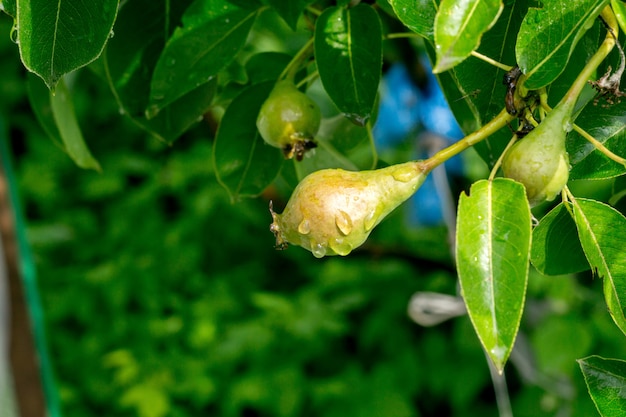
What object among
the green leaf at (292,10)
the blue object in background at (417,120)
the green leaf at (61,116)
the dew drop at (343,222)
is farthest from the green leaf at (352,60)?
the blue object in background at (417,120)

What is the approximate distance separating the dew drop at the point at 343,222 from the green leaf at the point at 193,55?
19 cm

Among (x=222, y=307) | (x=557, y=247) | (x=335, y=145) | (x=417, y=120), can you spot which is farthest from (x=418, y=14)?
(x=222, y=307)

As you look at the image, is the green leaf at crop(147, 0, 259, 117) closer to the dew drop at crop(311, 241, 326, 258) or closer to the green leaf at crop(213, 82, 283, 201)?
the green leaf at crop(213, 82, 283, 201)

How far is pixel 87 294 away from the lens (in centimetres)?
202

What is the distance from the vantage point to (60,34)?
0.40 metres

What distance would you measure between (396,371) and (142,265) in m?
0.66

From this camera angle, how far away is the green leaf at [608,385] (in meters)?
0.41

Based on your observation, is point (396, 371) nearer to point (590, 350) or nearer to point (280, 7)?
point (590, 350)

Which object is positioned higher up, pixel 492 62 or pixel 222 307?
pixel 492 62

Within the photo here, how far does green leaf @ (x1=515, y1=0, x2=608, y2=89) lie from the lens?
369mm

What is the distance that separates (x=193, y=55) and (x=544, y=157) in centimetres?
25

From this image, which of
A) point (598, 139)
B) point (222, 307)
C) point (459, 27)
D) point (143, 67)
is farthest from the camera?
point (222, 307)

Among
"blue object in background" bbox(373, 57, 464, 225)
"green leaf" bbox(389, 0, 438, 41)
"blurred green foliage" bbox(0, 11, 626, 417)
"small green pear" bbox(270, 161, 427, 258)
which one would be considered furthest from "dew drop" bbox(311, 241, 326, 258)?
"blue object in background" bbox(373, 57, 464, 225)

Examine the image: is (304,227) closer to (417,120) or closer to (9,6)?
(9,6)
